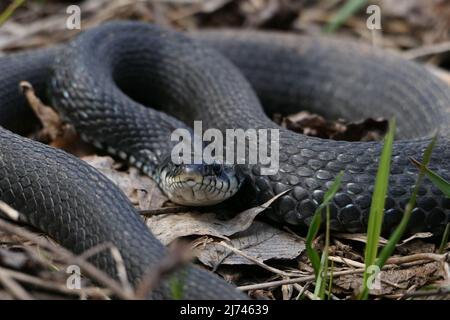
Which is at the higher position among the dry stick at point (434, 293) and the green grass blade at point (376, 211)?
the green grass blade at point (376, 211)

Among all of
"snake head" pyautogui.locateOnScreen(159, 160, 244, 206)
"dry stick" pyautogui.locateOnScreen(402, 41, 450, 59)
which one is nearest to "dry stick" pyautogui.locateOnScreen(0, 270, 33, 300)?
"snake head" pyautogui.locateOnScreen(159, 160, 244, 206)

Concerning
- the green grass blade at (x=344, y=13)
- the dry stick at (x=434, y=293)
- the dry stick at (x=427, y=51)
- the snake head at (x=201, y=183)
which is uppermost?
the green grass blade at (x=344, y=13)

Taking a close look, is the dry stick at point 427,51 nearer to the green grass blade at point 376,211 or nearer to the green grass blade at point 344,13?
the green grass blade at point 344,13

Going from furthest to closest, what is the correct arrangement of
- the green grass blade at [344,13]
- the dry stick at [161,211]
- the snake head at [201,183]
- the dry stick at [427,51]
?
the green grass blade at [344,13]
the dry stick at [427,51]
the dry stick at [161,211]
the snake head at [201,183]

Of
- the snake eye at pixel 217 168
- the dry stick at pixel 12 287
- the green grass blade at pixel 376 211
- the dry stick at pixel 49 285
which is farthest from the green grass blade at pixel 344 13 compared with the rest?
the dry stick at pixel 12 287

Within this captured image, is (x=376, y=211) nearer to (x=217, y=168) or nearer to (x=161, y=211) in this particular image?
(x=217, y=168)

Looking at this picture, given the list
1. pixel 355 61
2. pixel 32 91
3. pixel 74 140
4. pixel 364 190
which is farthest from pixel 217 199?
pixel 355 61

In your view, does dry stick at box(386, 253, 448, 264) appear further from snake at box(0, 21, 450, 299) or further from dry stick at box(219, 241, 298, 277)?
dry stick at box(219, 241, 298, 277)
